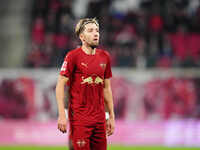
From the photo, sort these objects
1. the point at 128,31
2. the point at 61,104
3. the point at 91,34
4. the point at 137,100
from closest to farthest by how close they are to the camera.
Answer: the point at 61,104
the point at 91,34
the point at 137,100
the point at 128,31

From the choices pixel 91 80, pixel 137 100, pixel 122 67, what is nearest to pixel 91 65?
pixel 91 80

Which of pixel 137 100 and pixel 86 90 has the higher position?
pixel 137 100

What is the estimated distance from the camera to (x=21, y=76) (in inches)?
561

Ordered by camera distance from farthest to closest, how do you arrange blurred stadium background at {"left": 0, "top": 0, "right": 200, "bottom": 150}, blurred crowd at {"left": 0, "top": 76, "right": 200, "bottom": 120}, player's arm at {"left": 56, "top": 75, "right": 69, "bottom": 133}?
blurred crowd at {"left": 0, "top": 76, "right": 200, "bottom": 120} → blurred stadium background at {"left": 0, "top": 0, "right": 200, "bottom": 150} → player's arm at {"left": 56, "top": 75, "right": 69, "bottom": 133}

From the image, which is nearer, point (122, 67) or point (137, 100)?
point (137, 100)

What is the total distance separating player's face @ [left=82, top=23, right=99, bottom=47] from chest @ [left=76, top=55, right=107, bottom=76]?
171 millimetres

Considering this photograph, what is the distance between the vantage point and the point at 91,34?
5.70 metres

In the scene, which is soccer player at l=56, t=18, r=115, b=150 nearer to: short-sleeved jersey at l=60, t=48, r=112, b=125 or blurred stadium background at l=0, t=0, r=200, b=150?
short-sleeved jersey at l=60, t=48, r=112, b=125

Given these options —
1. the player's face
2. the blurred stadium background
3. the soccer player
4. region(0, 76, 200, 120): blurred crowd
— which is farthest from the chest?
region(0, 76, 200, 120): blurred crowd

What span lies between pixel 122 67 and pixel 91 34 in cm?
860

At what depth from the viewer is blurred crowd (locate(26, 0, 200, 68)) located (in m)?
14.7

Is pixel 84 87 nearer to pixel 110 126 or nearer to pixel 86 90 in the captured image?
pixel 86 90

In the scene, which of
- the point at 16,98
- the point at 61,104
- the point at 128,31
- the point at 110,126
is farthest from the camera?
the point at 128,31

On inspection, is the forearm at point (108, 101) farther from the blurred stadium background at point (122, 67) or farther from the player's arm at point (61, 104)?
the blurred stadium background at point (122, 67)
